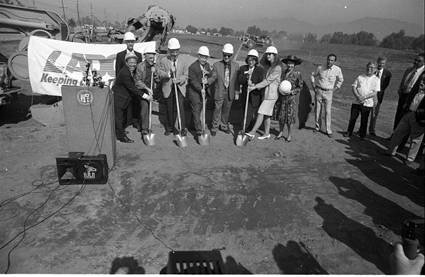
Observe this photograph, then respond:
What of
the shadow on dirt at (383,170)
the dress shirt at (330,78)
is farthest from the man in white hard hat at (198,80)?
the shadow on dirt at (383,170)

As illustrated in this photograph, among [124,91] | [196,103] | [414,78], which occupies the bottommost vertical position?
[196,103]

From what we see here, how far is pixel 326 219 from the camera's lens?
4719mm

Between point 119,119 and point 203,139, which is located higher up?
point 119,119

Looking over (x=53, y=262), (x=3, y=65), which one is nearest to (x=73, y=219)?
(x=53, y=262)

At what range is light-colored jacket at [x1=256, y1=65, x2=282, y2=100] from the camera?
7.48 m

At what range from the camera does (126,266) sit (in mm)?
3664

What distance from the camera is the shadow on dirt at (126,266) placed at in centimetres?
360

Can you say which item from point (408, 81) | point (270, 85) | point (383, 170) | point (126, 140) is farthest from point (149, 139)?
point (408, 81)

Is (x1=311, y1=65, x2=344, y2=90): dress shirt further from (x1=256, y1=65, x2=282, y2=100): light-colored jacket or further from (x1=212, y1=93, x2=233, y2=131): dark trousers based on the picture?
(x1=212, y1=93, x2=233, y2=131): dark trousers

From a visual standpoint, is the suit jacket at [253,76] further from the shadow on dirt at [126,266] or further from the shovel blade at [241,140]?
the shadow on dirt at [126,266]

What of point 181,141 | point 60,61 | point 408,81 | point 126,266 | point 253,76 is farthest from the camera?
point 60,61

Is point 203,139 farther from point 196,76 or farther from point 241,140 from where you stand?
point 196,76

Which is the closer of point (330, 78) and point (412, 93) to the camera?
point (412, 93)

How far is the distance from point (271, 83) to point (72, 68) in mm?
5359
